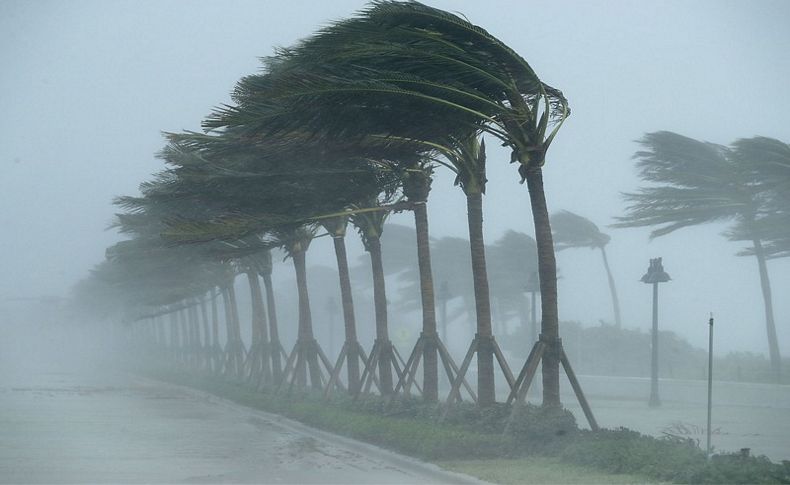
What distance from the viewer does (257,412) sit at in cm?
2755

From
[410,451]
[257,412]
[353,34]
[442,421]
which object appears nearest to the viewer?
[353,34]

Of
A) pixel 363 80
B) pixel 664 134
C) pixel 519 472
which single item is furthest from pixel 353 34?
pixel 664 134

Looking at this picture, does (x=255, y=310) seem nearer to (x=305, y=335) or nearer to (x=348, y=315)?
(x=305, y=335)

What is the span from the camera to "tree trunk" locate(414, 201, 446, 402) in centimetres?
2094

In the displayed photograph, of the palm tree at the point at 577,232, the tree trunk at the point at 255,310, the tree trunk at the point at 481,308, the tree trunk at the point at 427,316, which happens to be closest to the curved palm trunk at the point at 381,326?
the tree trunk at the point at 427,316

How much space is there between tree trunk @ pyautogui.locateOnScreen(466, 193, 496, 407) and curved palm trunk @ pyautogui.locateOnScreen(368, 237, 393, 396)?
4.62 metres

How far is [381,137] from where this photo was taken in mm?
17781

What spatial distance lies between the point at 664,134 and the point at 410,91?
75.7 ft

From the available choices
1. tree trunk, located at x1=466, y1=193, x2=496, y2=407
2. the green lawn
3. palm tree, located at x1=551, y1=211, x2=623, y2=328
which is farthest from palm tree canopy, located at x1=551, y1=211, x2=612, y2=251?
the green lawn

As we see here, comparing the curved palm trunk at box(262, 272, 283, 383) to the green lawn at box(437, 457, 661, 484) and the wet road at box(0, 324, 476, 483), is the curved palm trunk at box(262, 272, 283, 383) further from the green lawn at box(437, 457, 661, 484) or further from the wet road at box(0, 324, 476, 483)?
the green lawn at box(437, 457, 661, 484)

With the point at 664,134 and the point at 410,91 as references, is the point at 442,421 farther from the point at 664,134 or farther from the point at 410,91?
the point at 664,134

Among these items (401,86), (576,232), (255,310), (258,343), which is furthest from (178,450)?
(576,232)

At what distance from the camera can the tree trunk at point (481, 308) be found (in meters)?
18.5

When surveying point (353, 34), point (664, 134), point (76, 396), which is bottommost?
point (76, 396)
